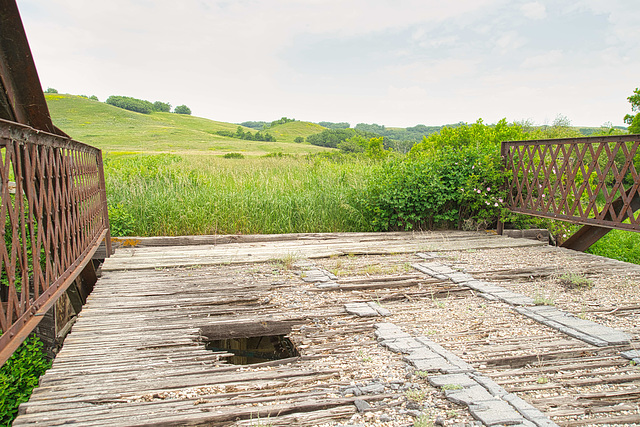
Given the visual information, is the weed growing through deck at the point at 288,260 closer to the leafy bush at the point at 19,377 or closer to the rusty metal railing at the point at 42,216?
the rusty metal railing at the point at 42,216

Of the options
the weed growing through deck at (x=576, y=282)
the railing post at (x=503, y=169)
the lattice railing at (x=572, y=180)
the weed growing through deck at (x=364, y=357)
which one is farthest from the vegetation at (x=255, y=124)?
the weed growing through deck at (x=364, y=357)

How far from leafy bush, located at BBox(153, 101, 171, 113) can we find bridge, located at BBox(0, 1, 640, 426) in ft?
264

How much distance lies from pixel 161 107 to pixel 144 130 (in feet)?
94.2

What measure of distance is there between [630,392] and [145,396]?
2.51 m

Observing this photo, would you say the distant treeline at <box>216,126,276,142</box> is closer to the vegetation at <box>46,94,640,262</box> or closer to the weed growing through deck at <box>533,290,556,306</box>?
the vegetation at <box>46,94,640,262</box>

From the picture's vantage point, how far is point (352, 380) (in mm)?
2203

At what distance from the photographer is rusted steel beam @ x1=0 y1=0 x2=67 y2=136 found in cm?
257

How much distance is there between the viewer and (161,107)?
79.8 m

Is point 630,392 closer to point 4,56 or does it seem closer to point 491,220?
point 4,56

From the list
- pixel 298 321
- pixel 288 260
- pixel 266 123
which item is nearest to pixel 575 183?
pixel 288 260

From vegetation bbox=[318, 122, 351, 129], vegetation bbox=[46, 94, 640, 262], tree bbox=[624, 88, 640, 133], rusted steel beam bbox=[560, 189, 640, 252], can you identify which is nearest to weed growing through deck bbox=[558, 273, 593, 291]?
rusted steel beam bbox=[560, 189, 640, 252]

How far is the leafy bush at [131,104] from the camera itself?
7331cm

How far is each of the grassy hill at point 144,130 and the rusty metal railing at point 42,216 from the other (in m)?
36.7

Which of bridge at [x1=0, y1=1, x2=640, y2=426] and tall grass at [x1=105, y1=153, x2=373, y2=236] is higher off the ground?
tall grass at [x1=105, y1=153, x2=373, y2=236]
